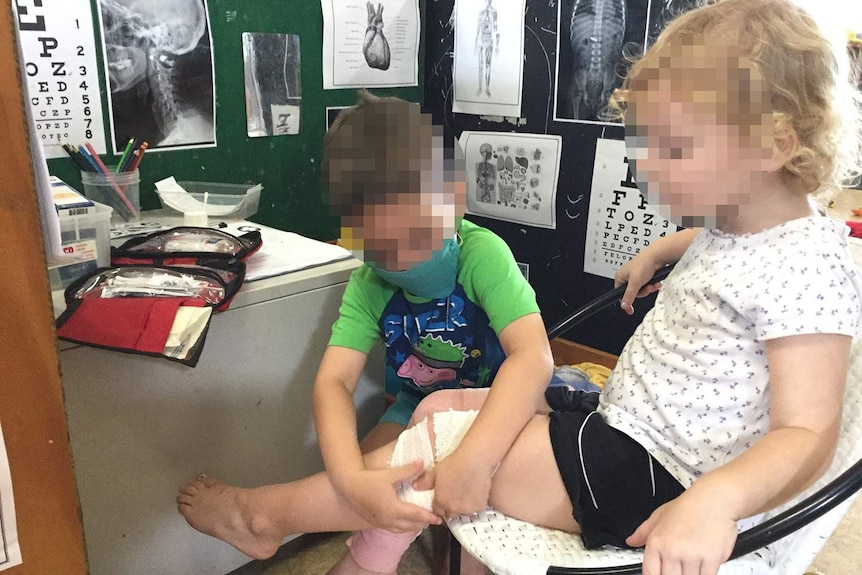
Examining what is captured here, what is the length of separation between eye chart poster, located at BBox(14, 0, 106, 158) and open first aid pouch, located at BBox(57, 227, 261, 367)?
12.3 inches

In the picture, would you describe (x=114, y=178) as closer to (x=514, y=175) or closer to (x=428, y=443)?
(x=428, y=443)

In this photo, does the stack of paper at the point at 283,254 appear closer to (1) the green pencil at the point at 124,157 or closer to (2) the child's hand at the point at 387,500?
(1) the green pencil at the point at 124,157

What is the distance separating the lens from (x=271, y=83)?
5.00ft

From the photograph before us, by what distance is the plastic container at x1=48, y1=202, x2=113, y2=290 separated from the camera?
967mm

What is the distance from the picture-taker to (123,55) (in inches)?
50.9

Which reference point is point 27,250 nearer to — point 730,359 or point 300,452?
point 730,359

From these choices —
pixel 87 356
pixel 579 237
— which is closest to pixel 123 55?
pixel 87 356

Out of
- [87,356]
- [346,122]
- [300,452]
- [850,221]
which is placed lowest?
[300,452]

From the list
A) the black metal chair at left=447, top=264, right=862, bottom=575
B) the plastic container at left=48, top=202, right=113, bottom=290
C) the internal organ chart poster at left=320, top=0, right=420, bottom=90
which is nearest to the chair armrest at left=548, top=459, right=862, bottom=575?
the black metal chair at left=447, top=264, right=862, bottom=575

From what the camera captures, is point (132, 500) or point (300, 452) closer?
point (132, 500)

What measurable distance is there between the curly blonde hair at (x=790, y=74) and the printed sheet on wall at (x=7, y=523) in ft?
2.41

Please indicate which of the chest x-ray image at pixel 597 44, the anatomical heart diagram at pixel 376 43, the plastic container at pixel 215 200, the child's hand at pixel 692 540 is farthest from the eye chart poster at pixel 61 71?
the child's hand at pixel 692 540

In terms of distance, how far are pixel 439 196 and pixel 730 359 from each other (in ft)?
1.25

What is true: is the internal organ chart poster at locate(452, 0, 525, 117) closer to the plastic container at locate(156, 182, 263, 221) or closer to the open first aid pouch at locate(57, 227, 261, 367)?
the plastic container at locate(156, 182, 263, 221)
